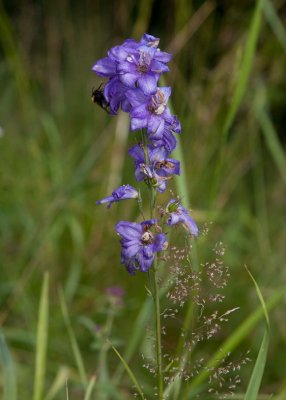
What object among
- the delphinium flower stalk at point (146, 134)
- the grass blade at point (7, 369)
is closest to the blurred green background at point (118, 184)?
the grass blade at point (7, 369)

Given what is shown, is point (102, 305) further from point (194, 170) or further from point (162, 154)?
point (162, 154)

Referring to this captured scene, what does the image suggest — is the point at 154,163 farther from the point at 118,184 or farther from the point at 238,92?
the point at 118,184

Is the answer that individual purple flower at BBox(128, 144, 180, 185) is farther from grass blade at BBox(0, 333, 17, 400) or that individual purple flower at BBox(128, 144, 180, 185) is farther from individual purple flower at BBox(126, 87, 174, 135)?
grass blade at BBox(0, 333, 17, 400)

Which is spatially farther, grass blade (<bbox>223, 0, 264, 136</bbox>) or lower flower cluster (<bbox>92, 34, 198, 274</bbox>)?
grass blade (<bbox>223, 0, 264, 136</bbox>)

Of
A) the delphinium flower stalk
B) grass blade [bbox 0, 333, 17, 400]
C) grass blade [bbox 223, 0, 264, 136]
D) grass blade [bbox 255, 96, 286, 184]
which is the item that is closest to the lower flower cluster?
the delphinium flower stalk

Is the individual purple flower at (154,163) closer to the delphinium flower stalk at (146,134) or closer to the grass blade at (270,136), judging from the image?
the delphinium flower stalk at (146,134)

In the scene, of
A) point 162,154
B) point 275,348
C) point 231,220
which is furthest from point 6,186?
point 162,154

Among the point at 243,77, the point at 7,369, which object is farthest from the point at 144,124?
the point at 243,77
